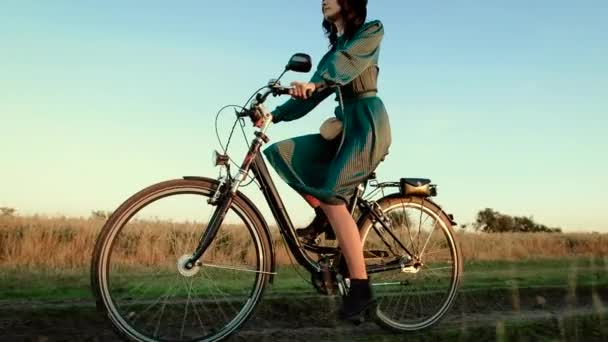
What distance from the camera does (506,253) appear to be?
56.1 feet

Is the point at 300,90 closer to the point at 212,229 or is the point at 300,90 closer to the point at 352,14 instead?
the point at 352,14

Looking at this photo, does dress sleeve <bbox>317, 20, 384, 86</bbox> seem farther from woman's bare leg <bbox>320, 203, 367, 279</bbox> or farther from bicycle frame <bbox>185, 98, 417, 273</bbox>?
woman's bare leg <bbox>320, 203, 367, 279</bbox>

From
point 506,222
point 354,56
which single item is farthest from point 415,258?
point 506,222

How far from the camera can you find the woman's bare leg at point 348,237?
171 inches

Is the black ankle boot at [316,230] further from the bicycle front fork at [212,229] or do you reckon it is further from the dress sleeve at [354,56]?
the dress sleeve at [354,56]

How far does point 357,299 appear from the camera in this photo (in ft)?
14.3

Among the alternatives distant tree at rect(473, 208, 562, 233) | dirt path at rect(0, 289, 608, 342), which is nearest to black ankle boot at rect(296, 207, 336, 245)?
dirt path at rect(0, 289, 608, 342)

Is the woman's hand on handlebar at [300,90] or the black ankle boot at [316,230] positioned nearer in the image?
the woman's hand on handlebar at [300,90]

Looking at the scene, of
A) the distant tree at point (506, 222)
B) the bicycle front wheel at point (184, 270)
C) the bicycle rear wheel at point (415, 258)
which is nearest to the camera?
the bicycle front wheel at point (184, 270)

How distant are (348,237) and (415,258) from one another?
0.96m

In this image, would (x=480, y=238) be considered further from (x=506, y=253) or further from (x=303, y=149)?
(x=303, y=149)

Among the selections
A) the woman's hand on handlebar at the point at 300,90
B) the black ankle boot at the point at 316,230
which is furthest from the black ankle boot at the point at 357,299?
the woman's hand on handlebar at the point at 300,90

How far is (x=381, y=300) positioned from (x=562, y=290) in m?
3.87

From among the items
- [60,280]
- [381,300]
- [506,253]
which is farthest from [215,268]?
[506,253]
